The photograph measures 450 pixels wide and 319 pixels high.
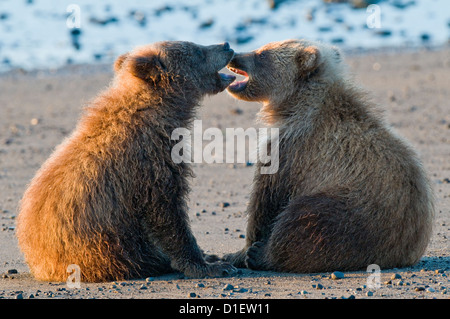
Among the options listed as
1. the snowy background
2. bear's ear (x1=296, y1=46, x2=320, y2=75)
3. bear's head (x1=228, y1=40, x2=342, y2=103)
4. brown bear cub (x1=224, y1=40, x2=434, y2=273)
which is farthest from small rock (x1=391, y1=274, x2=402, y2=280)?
the snowy background

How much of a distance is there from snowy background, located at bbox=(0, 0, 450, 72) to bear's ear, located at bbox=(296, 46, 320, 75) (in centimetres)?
1261

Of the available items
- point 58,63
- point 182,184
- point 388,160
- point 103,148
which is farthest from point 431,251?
point 58,63

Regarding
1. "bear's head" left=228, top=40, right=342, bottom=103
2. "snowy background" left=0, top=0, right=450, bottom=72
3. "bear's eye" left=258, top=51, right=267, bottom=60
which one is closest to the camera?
"bear's head" left=228, top=40, right=342, bottom=103

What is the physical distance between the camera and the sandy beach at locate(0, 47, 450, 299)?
6461 mm

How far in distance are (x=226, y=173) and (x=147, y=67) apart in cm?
515

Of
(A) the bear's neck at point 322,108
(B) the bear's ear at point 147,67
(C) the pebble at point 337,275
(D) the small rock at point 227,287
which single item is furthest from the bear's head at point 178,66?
(C) the pebble at point 337,275

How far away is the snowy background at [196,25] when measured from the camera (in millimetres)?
21703

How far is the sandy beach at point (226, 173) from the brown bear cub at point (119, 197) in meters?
0.20

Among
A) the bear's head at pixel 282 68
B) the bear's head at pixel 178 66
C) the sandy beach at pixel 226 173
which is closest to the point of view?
the sandy beach at pixel 226 173

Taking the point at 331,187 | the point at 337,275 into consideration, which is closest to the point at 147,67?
the point at 331,187

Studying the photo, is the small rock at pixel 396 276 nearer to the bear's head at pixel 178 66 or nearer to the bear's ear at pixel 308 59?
the bear's ear at pixel 308 59

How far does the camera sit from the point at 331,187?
281 inches

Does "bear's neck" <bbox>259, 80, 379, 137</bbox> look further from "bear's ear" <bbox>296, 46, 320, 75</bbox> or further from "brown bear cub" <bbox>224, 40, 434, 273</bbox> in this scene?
"bear's ear" <bbox>296, 46, 320, 75</bbox>

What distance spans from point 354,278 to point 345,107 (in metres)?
1.71
